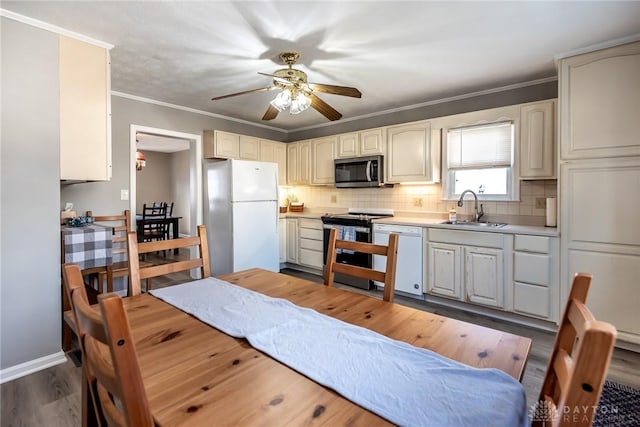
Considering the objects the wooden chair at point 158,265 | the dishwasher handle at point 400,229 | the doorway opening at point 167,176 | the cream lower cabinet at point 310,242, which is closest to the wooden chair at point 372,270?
the wooden chair at point 158,265

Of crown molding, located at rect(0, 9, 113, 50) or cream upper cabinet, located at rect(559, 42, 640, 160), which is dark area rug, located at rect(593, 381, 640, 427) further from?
crown molding, located at rect(0, 9, 113, 50)

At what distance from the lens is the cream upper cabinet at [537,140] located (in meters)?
2.87

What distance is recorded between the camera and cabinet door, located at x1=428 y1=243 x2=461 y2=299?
3212 mm

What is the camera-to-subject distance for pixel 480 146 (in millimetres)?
3439

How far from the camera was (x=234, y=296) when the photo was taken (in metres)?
1.46

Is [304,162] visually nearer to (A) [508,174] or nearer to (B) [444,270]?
(B) [444,270]

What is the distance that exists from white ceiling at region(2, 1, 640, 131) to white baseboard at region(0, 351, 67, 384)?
7.50ft

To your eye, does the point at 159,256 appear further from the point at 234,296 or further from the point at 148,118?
the point at 234,296

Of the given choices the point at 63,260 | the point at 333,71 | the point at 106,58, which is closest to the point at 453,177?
the point at 333,71

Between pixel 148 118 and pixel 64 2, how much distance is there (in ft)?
6.21

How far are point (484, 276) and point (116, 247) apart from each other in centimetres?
375

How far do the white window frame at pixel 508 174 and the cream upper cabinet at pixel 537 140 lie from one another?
3.6 inches

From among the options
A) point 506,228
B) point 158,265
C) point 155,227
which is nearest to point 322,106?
point 158,265

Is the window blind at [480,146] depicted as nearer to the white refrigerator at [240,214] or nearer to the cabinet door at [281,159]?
the white refrigerator at [240,214]
